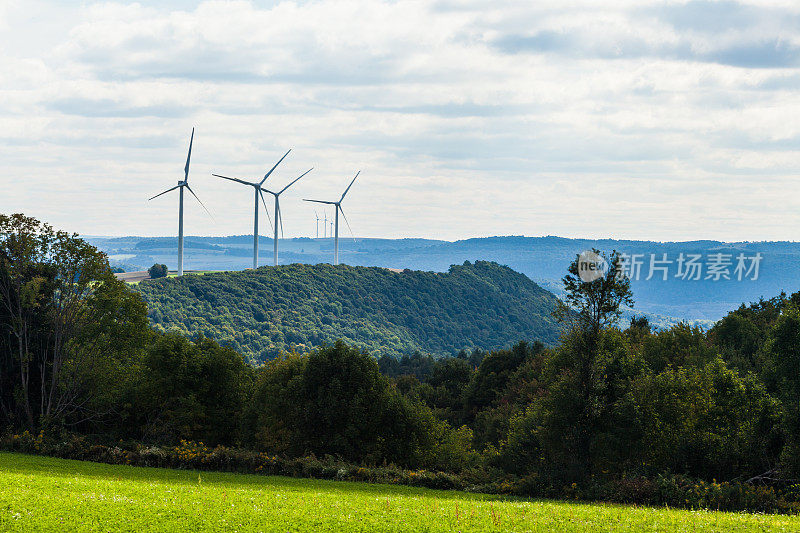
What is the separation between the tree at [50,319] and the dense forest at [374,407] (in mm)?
122

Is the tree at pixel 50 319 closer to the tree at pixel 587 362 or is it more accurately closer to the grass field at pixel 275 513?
the grass field at pixel 275 513

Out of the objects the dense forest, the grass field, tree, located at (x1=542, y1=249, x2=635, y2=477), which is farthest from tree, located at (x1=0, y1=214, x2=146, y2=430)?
tree, located at (x1=542, y1=249, x2=635, y2=477)

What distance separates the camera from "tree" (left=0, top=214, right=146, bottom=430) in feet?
159

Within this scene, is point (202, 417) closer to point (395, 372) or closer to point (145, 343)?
point (145, 343)

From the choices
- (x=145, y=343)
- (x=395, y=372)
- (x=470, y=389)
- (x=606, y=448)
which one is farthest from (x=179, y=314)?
(x=606, y=448)

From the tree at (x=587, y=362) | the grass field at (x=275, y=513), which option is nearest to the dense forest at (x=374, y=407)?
the tree at (x=587, y=362)

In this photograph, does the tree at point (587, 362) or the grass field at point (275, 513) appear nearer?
the grass field at point (275, 513)

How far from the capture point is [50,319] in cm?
4959

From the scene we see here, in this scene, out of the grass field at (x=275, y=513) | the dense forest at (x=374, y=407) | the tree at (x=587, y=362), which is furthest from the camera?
the tree at (x=587, y=362)

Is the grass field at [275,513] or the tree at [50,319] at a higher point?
the tree at [50,319]

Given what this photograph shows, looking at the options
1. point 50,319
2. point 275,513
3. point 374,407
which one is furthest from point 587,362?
point 50,319

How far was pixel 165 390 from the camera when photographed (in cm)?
5131

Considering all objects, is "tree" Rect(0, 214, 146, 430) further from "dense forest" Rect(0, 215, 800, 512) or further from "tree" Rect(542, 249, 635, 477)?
"tree" Rect(542, 249, 635, 477)

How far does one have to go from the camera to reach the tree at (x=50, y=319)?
159ft
